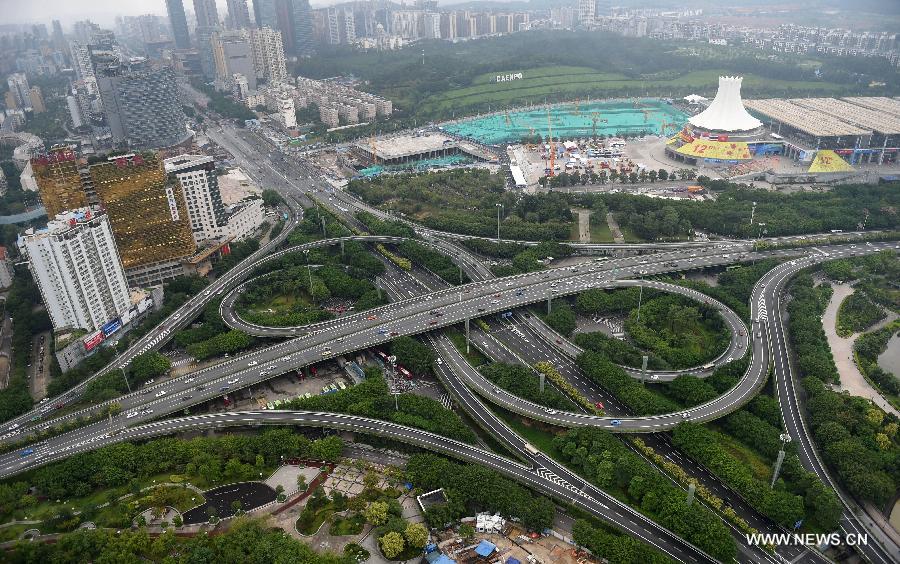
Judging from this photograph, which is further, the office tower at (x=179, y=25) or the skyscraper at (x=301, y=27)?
the office tower at (x=179, y=25)

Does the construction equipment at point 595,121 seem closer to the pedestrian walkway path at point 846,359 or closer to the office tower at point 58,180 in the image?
the pedestrian walkway path at point 846,359

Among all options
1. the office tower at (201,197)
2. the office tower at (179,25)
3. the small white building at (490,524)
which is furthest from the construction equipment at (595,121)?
the office tower at (179,25)

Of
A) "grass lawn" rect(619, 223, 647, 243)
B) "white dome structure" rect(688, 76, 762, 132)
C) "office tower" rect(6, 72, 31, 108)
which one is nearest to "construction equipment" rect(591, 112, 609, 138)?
"white dome structure" rect(688, 76, 762, 132)

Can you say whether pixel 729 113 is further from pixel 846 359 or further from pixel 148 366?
pixel 148 366

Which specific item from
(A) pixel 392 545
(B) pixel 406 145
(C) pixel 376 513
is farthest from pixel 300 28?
(A) pixel 392 545

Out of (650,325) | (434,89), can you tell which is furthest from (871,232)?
(434,89)

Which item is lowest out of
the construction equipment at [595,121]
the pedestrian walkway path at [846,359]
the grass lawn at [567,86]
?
the pedestrian walkway path at [846,359]
